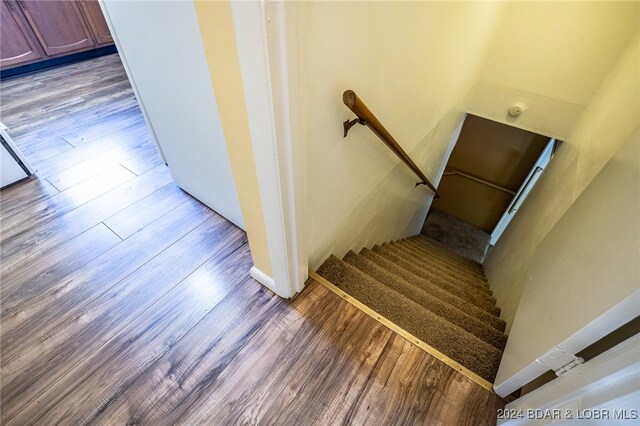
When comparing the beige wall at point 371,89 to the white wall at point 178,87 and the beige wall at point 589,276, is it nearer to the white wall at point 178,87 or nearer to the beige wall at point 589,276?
the white wall at point 178,87

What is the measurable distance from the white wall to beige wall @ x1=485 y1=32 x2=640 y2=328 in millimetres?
1801

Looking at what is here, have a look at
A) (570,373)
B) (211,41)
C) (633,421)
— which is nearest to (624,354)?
(633,421)

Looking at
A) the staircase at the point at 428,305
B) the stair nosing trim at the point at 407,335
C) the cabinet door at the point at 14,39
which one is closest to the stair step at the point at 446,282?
the staircase at the point at 428,305

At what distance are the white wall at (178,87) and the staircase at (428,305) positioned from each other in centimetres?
77

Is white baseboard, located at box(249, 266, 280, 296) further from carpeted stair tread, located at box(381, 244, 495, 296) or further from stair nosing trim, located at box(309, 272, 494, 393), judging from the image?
carpeted stair tread, located at box(381, 244, 495, 296)

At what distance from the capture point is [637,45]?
169 centimetres

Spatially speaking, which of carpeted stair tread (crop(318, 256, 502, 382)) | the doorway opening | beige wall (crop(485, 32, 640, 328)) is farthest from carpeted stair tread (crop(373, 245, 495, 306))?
the doorway opening

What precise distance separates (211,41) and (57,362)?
4.64ft

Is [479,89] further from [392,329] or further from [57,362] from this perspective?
[57,362]

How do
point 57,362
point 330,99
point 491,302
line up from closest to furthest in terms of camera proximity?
point 330,99 < point 57,362 < point 491,302

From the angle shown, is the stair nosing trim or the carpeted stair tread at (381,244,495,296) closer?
the stair nosing trim

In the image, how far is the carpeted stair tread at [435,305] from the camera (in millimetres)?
1484

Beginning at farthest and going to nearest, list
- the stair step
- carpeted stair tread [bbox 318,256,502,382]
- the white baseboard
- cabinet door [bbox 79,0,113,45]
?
1. cabinet door [bbox 79,0,113,45]
2. the stair step
3. the white baseboard
4. carpeted stair tread [bbox 318,256,502,382]

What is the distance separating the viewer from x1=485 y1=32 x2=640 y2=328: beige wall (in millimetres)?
1474
